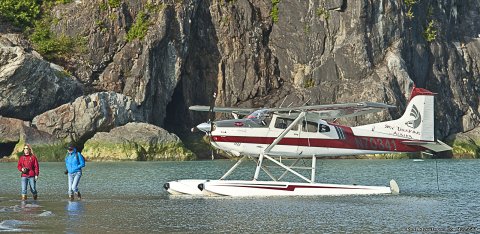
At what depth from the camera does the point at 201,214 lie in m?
20.7

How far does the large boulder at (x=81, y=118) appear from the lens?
189 ft

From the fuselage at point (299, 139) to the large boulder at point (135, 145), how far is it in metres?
30.0

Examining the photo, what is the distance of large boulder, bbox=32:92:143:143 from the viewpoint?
5750 centimetres

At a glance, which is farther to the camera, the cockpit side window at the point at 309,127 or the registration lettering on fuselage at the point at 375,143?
the registration lettering on fuselage at the point at 375,143

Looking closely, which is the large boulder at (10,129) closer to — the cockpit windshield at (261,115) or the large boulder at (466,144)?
the cockpit windshield at (261,115)

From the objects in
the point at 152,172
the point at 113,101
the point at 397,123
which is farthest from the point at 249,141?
the point at 113,101

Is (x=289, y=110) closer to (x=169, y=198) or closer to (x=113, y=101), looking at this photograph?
(x=169, y=198)

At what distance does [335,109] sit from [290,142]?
5.76 ft

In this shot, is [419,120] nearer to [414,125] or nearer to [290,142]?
[414,125]

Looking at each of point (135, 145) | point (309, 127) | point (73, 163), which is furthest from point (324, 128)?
point (135, 145)

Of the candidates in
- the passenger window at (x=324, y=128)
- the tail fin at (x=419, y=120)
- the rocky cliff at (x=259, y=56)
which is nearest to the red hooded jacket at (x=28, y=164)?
the passenger window at (x=324, y=128)

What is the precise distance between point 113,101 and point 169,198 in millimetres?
36083

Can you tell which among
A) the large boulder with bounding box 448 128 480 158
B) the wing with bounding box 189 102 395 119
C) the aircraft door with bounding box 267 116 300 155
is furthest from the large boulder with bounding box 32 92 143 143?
the wing with bounding box 189 102 395 119

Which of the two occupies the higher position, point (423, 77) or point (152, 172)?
point (423, 77)
